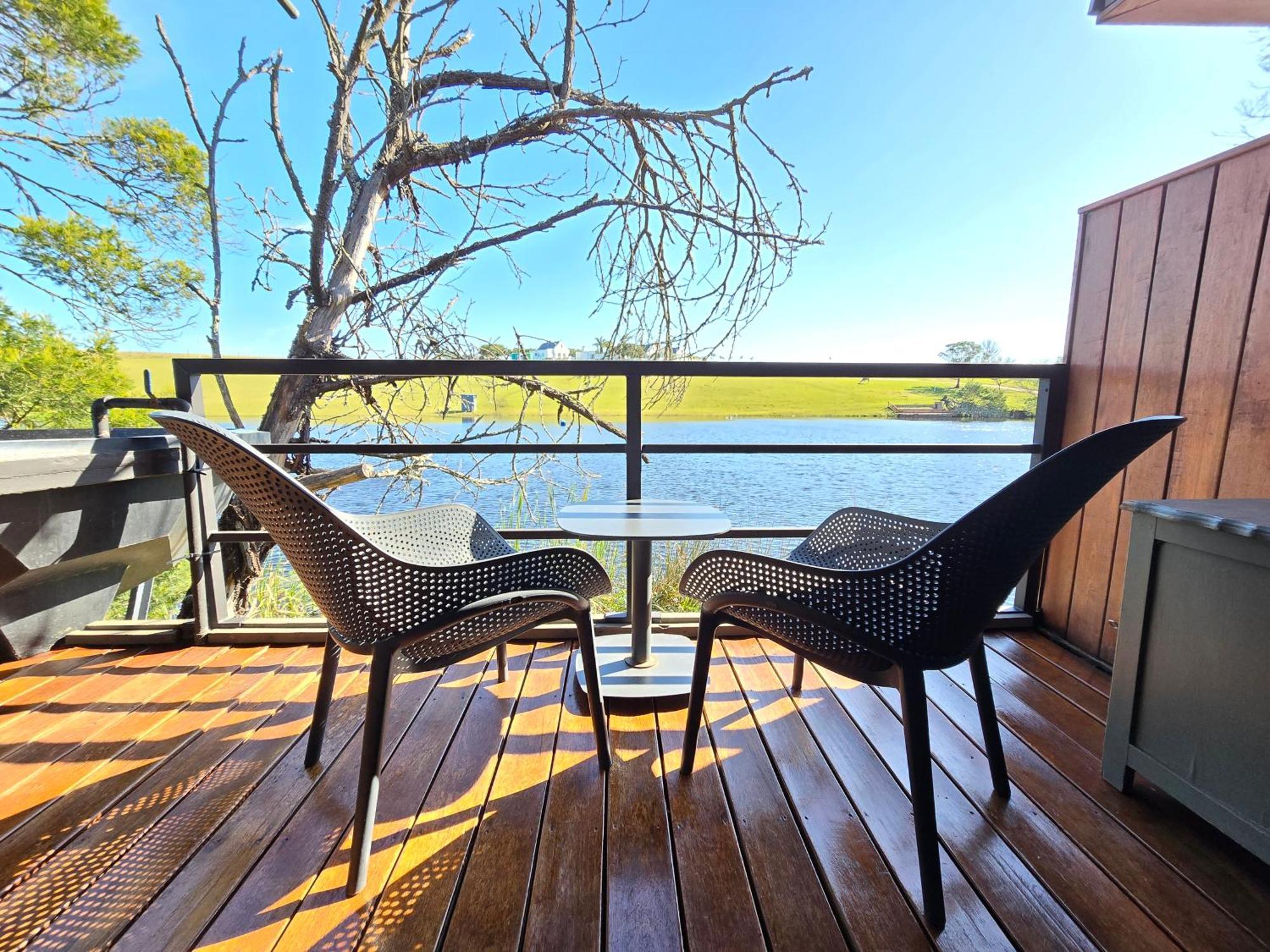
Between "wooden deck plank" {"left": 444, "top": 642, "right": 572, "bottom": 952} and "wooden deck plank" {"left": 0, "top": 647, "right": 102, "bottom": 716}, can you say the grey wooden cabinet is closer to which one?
"wooden deck plank" {"left": 444, "top": 642, "right": 572, "bottom": 952}

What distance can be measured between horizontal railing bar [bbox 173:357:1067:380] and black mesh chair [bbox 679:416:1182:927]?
885mm

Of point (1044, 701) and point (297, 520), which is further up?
point (297, 520)

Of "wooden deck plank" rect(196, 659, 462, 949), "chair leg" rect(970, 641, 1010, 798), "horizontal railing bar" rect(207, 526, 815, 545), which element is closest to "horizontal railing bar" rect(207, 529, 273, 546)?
"horizontal railing bar" rect(207, 526, 815, 545)

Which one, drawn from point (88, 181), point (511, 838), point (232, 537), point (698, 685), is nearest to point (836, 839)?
point (698, 685)

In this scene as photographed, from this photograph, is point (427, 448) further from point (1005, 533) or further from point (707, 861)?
point (1005, 533)

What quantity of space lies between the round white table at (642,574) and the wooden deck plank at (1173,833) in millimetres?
981

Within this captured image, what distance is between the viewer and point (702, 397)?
7.55ft

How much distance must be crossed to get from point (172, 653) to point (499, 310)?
7.92 ft

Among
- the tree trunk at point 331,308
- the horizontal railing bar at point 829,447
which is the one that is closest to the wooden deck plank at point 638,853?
the horizontal railing bar at point 829,447

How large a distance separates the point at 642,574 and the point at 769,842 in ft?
2.49

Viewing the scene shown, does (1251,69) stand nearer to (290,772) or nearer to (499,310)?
(499,310)

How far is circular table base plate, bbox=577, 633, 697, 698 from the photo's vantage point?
5.21ft

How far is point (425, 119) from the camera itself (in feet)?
11.2

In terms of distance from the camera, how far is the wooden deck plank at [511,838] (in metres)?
0.89
